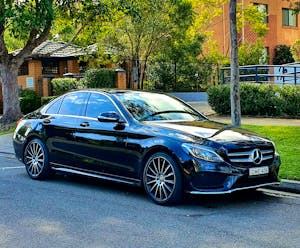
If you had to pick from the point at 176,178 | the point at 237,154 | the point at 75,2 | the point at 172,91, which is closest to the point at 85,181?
the point at 176,178

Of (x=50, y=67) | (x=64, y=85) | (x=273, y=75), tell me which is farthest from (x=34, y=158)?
(x=50, y=67)

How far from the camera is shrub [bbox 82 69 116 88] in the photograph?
22797 mm

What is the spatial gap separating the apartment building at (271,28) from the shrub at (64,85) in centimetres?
1145

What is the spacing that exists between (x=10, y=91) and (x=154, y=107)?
39.8 feet

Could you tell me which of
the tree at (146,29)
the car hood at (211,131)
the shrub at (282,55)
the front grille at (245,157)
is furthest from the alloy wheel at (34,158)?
the shrub at (282,55)

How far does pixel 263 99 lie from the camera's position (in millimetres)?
16109

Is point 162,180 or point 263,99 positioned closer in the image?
point 162,180

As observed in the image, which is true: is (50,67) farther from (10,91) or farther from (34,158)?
(34,158)

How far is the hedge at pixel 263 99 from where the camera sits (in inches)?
615

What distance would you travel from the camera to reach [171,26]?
22.0 m

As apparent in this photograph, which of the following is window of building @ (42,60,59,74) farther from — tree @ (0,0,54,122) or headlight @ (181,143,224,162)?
headlight @ (181,143,224,162)

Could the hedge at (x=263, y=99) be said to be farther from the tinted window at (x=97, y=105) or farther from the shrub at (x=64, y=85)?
the tinted window at (x=97, y=105)

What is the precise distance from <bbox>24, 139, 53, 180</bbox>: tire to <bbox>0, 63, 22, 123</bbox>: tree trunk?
10003 mm

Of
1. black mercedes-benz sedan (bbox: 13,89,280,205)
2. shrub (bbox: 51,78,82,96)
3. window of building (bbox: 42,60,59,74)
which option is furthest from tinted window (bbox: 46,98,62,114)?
window of building (bbox: 42,60,59,74)
